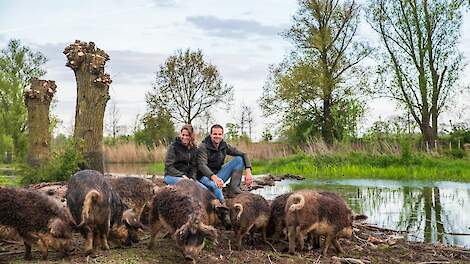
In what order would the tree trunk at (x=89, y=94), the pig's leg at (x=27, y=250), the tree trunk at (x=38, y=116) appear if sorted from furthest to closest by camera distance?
the tree trunk at (x=38, y=116), the tree trunk at (x=89, y=94), the pig's leg at (x=27, y=250)

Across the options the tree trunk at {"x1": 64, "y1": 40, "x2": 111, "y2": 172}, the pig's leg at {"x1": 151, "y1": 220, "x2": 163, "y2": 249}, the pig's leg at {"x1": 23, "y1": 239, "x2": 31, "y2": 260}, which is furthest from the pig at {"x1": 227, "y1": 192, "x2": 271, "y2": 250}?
the tree trunk at {"x1": 64, "y1": 40, "x2": 111, "y2": 172}

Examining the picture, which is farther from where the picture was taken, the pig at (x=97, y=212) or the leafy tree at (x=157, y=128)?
the leafy tree at (x=157, y=128)

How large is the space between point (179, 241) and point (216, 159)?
4.04 metres

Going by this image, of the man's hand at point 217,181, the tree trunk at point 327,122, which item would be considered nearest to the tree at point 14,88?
the tree trunk at point 327,122

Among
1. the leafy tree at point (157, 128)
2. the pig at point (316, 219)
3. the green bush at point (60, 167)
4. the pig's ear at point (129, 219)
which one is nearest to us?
the pig's ear at point (129, 219)

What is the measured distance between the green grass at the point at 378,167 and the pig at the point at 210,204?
588 inches

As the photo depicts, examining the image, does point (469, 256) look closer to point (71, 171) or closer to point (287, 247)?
point (287, 247)

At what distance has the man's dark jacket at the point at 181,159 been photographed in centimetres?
1102

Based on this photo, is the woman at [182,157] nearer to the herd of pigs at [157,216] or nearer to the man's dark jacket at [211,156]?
the man's dark jacket at [211,156]

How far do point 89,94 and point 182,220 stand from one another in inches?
393

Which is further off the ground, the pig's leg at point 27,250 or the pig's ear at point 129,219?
the pig's ear at point 129,219

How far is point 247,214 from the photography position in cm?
902

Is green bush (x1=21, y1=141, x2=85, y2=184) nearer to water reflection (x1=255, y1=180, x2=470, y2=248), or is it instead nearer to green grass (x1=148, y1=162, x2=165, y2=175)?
water reflection (x1=255, y1=180, x2=470, y2=248)

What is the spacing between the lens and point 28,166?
1734cm
